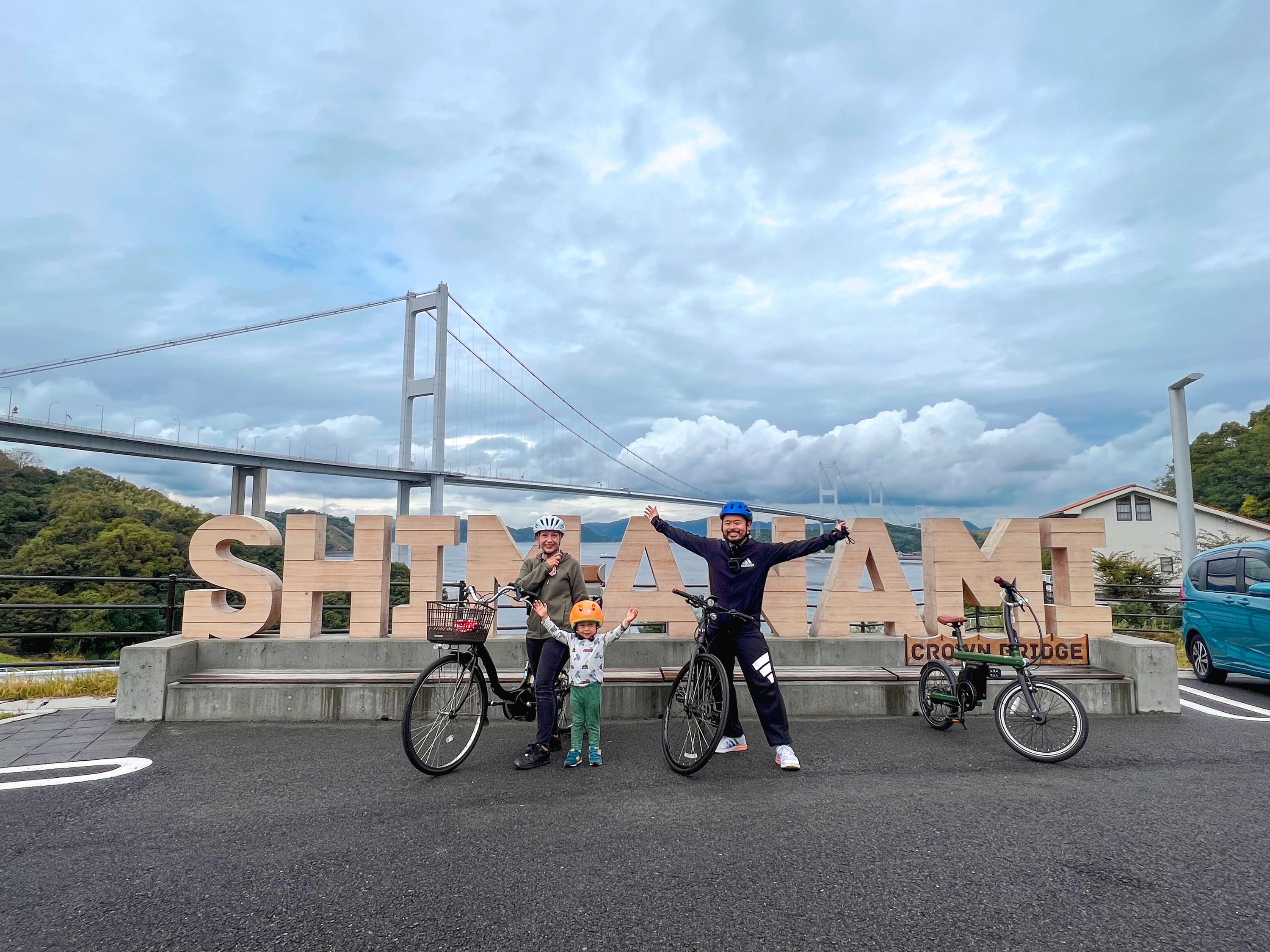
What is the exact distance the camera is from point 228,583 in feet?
22.3

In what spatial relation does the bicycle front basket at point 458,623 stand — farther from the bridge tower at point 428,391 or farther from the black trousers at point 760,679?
the bridge tower at point 428,391

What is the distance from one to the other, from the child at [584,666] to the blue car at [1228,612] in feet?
19.7

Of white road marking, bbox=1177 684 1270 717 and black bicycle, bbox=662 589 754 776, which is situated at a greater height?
black bicycle, bbox=662 589 754 776

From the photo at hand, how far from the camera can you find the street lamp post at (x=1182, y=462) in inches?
435

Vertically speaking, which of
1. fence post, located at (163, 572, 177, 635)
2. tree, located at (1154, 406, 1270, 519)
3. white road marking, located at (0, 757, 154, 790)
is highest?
A: tree, located at (1154, 406, 1270, 519)

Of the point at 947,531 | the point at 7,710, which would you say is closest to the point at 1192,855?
the point at 947,531

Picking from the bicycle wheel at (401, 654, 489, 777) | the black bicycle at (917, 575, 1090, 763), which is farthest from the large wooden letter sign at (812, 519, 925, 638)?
the bicycle wheel at (401, 654, 489, 777)

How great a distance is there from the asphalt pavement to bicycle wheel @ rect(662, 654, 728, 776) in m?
0.17

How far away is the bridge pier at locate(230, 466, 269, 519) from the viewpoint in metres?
40.8

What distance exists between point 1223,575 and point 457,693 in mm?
8109

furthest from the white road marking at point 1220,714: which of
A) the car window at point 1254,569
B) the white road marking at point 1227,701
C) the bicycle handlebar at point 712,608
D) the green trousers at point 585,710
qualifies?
the green trousers at point 585,710

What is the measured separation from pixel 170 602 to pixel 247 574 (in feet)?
6.16

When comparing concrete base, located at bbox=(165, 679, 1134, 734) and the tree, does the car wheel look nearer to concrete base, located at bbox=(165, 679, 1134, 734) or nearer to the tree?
concrete base, located at bbox=(165, 679, 1134, 734)

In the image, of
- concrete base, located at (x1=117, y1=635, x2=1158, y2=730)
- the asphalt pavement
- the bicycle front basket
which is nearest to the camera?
the asphalt pavement
